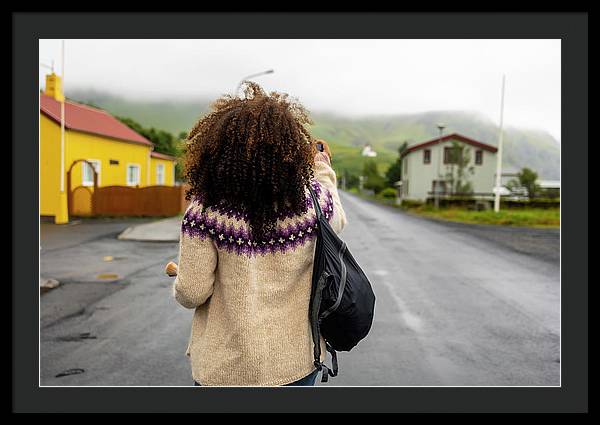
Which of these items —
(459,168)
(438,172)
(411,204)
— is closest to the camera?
(459,168)

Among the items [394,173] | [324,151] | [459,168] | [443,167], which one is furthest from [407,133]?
[324,151]

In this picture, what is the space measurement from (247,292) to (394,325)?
3.82 m

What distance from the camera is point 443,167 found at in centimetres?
3472

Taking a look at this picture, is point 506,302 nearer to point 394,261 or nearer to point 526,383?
point 526,383

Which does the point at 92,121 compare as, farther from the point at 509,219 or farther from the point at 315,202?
the point at 315,202

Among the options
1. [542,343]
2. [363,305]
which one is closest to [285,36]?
[363,305]

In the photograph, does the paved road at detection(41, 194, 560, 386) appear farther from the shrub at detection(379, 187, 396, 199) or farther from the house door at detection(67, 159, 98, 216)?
the shrub at detection(379, 187, 396, 199)

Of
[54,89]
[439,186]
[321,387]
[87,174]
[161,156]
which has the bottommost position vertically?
[321,387]

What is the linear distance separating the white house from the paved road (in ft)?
78.6

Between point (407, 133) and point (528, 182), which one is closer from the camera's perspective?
point (528, 182)

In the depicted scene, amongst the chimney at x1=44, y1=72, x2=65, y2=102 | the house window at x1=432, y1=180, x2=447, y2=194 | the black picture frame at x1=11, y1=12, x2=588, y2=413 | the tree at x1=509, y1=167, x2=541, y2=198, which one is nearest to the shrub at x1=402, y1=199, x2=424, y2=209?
the house window at x1=432, y1=180, x2=447, y2=194

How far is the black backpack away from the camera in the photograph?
1.67 meters

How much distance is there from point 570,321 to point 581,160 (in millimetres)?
604

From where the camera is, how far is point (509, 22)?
217 centimetres
